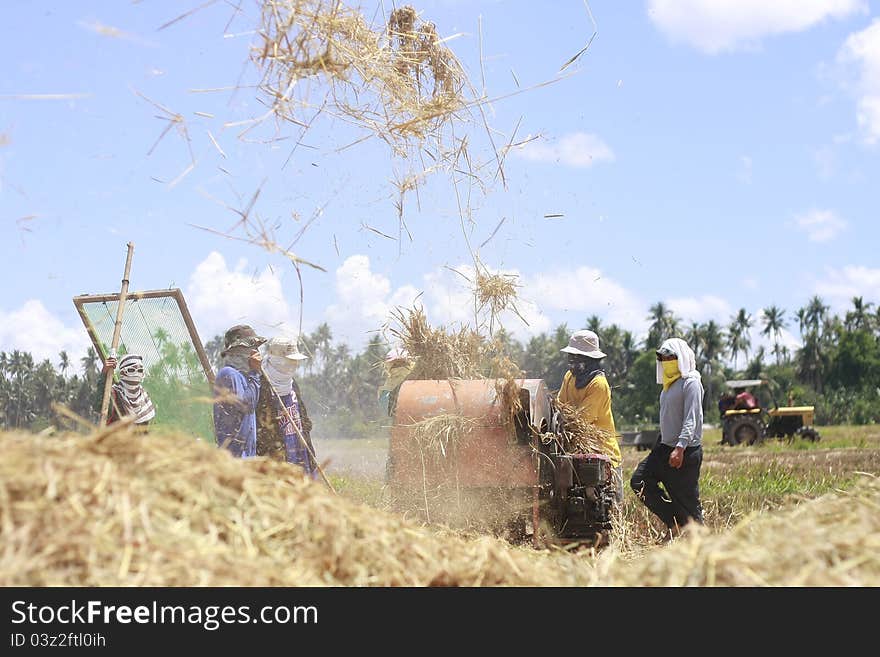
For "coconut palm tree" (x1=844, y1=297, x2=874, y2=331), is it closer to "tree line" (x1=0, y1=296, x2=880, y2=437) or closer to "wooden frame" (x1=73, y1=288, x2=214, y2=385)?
"tree line" (x1=0, y1=296, x2=880, y2=437)

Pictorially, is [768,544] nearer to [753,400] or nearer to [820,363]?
[753,400]

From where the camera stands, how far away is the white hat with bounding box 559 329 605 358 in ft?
20.2

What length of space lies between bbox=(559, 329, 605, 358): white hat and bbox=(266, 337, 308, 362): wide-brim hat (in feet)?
6.67

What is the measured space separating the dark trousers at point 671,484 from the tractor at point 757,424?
19.8m

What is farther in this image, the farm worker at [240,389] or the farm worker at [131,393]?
the farm worker at [131,393]

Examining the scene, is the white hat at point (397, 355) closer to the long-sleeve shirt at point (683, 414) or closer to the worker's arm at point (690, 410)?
the long-sleeve shirt at point (683, 414)

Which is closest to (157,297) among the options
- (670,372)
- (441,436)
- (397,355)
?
(397,355)

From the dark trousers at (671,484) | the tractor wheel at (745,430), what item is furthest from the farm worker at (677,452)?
the tractor wheel at (745,430)

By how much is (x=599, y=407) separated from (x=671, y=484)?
0.76 metres

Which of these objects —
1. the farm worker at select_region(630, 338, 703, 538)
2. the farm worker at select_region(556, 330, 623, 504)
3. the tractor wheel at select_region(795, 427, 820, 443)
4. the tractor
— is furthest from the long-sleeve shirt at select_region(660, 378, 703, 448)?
the tractor wheel at select_region(795, 427, 820, 443)

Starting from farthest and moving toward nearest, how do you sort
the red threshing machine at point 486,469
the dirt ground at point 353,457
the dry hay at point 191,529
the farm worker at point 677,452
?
the dirt ground at point 353,457, the farm worker at point 677,452, the red threshing machine at point 486,469, the dry hay at point 191,529

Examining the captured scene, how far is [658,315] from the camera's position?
8250 cm

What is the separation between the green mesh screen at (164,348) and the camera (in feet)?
22.9

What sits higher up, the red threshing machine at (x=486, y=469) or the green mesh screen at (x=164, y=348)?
the green mesh screen at (x=164, y=348)
